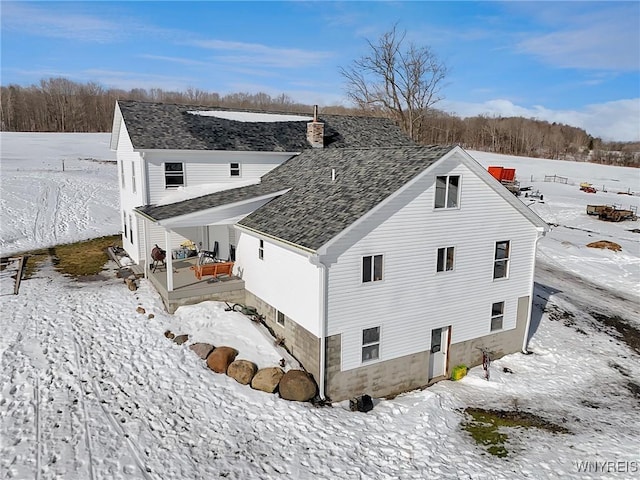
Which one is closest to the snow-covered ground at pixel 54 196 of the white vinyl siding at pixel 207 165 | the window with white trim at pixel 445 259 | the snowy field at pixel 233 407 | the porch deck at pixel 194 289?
the snowy field at pixel 233 407

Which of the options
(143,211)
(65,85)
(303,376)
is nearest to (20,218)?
(143,211)

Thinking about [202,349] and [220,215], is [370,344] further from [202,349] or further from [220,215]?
[220,215]

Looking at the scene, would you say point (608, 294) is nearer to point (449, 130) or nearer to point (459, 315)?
point (459, 315)

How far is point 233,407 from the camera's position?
12.1 meters

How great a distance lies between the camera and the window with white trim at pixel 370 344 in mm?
13789

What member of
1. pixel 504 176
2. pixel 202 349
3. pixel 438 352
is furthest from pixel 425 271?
pixel 504 176

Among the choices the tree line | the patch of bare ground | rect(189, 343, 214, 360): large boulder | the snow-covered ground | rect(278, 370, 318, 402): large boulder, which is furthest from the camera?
the tree line

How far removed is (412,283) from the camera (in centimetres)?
1431

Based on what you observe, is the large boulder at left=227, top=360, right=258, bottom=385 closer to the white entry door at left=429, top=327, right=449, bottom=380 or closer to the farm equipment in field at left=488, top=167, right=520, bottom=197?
the white entry door at left=429, top=327, right=449, bottom=380

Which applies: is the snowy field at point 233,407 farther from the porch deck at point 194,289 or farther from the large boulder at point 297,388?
the porch deck at point 194,289

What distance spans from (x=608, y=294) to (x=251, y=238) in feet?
69.1

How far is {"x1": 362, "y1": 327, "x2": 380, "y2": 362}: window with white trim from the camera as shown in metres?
13.8

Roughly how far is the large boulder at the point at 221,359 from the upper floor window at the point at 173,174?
379 inches

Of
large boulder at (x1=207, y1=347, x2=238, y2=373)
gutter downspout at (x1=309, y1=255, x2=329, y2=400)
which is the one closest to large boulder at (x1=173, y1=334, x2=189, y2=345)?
large boulder at (x1=207, y1=347, x2=238, y2=373)
